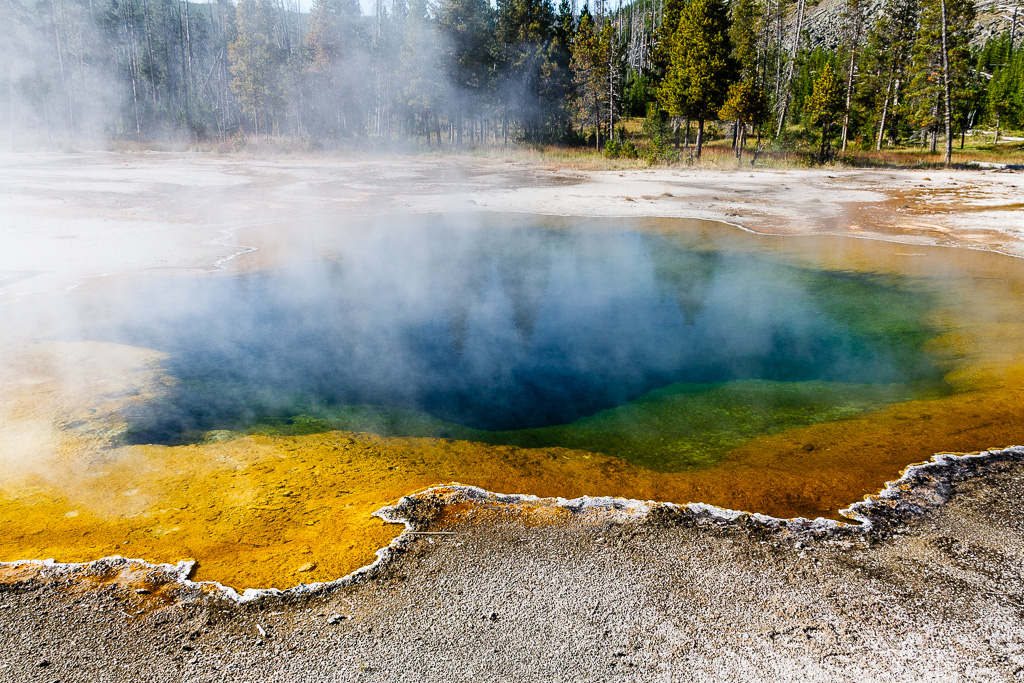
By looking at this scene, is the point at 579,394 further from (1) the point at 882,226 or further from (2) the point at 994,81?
(2) the point at 994,81

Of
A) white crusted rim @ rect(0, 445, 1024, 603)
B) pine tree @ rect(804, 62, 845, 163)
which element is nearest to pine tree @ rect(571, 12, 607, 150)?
pine tree @ rect(804, 62, 845, 163)

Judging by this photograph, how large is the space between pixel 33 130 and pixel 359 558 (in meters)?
51.1

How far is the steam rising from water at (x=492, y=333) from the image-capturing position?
5656 mm

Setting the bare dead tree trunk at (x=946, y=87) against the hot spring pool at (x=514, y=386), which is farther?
the bare dead tree trunk at (x=946, y=87)

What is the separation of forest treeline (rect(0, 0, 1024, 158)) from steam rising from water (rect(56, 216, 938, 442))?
20.8 m

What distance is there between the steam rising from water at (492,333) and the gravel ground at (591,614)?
197 cm

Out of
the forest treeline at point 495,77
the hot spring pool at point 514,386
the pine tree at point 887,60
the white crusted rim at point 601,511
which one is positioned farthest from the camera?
the pine tree at point 887,60

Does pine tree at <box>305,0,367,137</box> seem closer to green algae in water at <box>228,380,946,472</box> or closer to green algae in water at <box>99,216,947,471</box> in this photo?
green algae in water at <box>99,216,947,471</box>

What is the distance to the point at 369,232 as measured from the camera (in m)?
12.8

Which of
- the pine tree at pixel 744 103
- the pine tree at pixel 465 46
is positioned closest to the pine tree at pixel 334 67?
the pine tree at pixel 465 46

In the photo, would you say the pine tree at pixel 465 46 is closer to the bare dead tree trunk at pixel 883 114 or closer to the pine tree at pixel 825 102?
the pine tree at pixel 825 102

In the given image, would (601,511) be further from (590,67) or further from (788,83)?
(788,83)

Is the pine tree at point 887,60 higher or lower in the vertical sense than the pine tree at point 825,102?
higher

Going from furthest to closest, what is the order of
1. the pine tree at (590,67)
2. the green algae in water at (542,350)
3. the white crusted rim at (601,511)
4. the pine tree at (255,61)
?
the pine tree at (255,61) < the pine tree at (590,67) < the green algae in water at (542,350) < the white crusted rim at (601,511)
